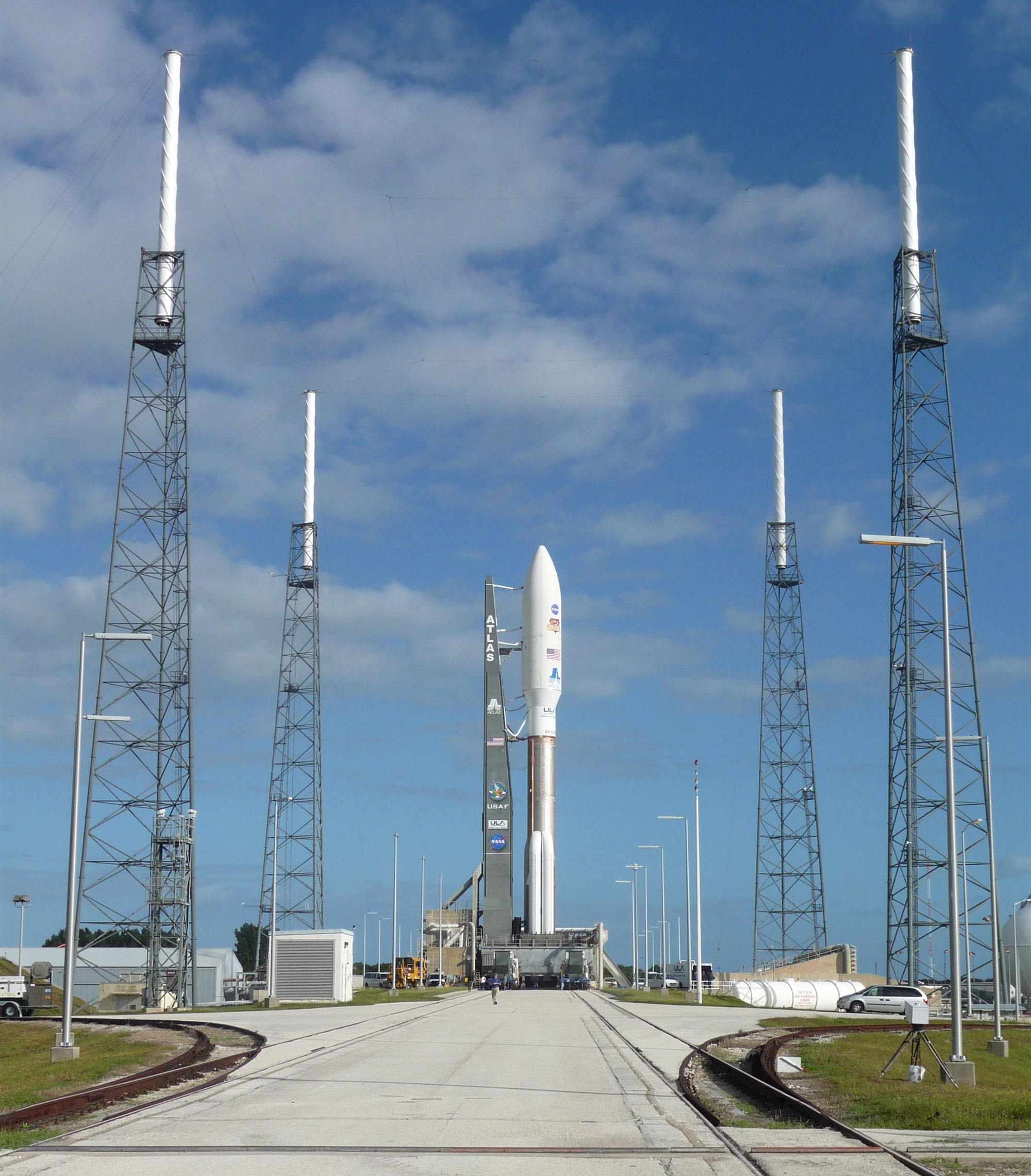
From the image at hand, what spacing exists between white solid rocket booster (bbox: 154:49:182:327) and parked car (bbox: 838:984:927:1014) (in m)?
39.6

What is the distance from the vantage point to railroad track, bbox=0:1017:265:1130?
55.4ft

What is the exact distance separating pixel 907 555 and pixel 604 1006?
854 inches

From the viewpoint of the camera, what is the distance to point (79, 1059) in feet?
92.1

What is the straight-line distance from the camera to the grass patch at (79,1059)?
856 inches

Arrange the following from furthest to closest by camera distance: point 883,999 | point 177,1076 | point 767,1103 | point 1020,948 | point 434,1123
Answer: point 1020,948 < point 883,999 < point 177,1076 < point 767,1103 < point 434,1123

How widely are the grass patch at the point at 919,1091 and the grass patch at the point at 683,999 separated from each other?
23805 mm

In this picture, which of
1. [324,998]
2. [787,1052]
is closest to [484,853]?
[324,998]

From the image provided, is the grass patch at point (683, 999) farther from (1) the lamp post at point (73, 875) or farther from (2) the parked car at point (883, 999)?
(1) the lamp post at point (73, 875)

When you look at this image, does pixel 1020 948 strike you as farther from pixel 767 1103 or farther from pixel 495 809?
pixel 767 1103

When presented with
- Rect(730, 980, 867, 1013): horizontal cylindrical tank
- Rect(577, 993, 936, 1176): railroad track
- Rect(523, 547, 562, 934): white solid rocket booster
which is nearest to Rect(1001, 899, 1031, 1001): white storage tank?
Rect(730, 980, 867, 1013): horizontal cylindrical tank

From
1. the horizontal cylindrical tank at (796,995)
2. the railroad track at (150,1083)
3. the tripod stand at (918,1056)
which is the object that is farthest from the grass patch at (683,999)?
the tripod stand at (918,1056)

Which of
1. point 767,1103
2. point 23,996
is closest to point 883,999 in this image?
point 23,996

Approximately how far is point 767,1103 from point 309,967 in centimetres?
3924

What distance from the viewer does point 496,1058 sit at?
85.4ft
